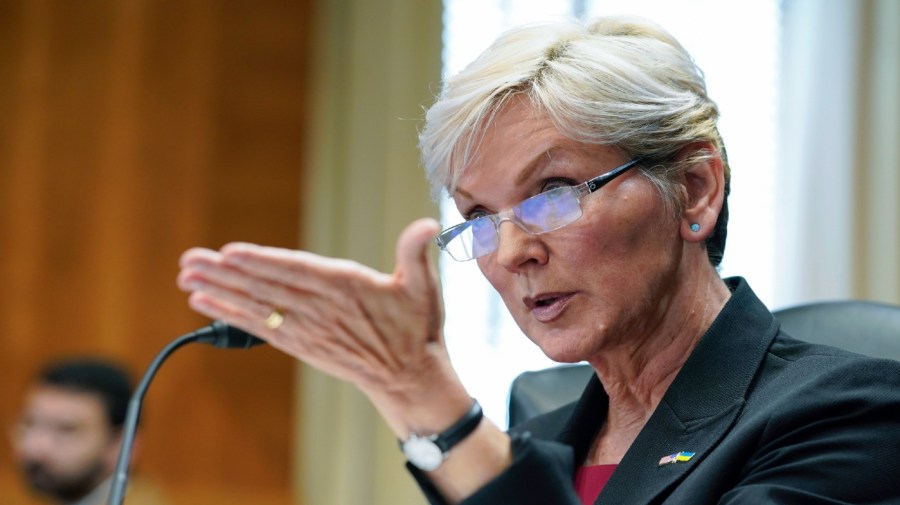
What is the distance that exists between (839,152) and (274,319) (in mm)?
3050

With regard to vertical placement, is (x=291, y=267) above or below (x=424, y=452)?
above

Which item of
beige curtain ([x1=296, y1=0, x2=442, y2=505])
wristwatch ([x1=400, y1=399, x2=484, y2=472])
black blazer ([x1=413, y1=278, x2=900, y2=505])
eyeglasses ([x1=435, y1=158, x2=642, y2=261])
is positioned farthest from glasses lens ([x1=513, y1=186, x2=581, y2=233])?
beige curtain ([x1=296, y1=0, x2=442, y2=505])

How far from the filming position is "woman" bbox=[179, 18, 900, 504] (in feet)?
4.51

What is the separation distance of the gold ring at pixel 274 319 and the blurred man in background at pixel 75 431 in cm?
309

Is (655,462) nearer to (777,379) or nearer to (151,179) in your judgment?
(777,379)

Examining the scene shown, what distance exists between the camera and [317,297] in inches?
44.3

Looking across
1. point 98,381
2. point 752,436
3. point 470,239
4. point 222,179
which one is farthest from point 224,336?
point 222,179

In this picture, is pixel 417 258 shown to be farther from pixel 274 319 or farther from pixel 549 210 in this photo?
pixel 549 210

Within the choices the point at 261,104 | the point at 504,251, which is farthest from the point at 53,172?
the point at 504,251

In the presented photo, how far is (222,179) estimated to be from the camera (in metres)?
4.41

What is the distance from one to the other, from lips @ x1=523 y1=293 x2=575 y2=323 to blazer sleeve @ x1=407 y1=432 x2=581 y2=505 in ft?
1.42

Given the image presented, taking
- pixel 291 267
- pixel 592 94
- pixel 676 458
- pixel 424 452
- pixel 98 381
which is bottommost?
pixel 98 381

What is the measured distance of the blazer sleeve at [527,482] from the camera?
1.15 meters

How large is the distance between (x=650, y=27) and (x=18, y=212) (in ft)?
11.1
